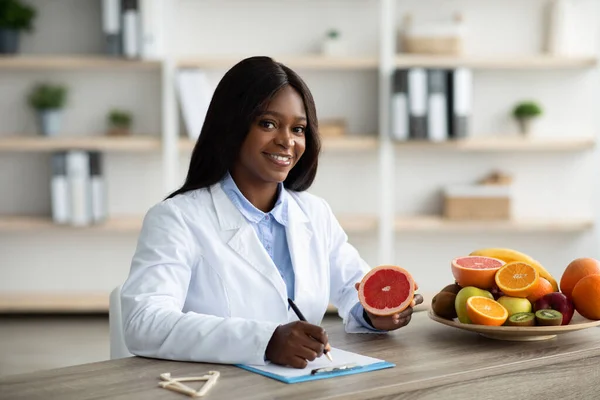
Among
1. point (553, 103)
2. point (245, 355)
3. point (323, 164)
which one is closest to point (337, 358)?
point (245, 355)

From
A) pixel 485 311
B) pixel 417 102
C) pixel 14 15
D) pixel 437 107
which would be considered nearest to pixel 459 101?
pixel 437 107

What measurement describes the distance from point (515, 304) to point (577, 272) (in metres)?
0.22

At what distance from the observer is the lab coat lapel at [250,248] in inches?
81.0

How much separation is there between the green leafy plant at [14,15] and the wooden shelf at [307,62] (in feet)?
2.97

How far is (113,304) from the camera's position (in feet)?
6.93

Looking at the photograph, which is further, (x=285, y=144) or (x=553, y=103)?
(x=553, y=103)

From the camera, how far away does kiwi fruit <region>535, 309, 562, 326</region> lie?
1.85 metres

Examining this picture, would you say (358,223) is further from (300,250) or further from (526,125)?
(300,250)

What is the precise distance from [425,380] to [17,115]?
14.0 ft

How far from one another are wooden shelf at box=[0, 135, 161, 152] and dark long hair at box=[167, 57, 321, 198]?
2.97 metres

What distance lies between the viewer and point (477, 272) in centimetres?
194

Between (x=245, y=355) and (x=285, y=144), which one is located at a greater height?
(x=285, y=144)

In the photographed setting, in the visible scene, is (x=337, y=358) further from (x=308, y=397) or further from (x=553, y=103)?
(x=553, y=103)

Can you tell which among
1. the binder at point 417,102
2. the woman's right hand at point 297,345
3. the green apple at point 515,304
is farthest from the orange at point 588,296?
the binder at point 417,102
